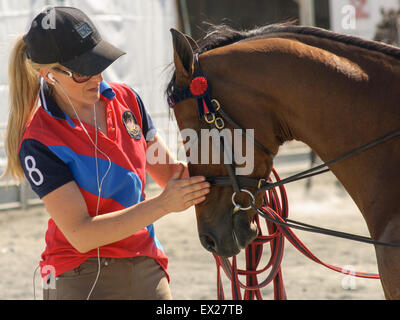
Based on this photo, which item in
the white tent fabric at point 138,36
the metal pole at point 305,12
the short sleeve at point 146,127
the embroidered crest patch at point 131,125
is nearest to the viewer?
the embroidered crest patch at point 131,125

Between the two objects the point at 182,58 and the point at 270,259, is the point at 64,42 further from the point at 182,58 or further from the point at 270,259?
the point at 270,259

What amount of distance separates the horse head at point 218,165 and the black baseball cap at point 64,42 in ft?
1.05

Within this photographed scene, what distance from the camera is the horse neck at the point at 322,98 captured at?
6.48 ft

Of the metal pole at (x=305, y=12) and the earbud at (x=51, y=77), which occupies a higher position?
the metal pole at (x=305, y=12)

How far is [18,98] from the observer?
2.16 metres

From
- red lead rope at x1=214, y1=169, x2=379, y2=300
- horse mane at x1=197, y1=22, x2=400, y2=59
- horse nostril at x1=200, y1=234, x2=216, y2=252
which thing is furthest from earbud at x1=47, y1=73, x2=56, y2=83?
red lead rope at x1=214, y1=169, x2=379, y2=300

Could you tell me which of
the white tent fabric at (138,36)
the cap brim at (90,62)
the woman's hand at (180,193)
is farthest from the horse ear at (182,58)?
the white tent fabric at (138,36)

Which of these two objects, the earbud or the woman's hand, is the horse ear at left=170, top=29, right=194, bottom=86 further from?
the earbud

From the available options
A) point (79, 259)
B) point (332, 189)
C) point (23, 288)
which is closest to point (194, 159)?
point (79, 259)

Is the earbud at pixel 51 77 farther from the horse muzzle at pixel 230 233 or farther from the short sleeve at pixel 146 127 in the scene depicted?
the horse muzzle at pixel 230 233

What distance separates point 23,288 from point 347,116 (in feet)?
12.0

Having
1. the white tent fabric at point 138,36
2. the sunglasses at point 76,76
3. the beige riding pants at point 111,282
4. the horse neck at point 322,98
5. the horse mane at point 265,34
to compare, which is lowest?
the beige riding pants at point 111,282

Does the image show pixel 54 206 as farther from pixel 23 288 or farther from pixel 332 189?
pixel 332 189

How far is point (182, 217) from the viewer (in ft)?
23.7
